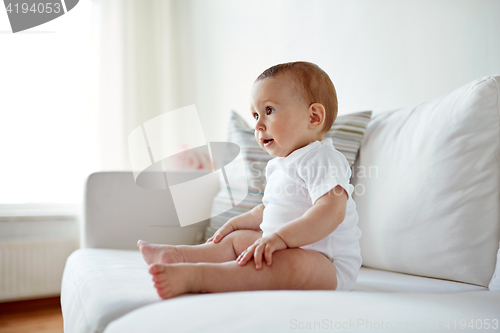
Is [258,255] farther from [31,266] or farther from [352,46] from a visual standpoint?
[31,266]

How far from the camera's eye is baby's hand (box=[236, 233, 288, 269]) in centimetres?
66

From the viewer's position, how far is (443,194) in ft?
2.84

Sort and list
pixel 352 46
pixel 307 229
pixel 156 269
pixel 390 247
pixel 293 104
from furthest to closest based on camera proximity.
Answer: pixel 352 46 → pixel 390 247 → pixel 293 104 → pixel 307 229 → pixel 156 269

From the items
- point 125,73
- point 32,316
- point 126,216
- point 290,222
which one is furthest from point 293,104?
point 125,73

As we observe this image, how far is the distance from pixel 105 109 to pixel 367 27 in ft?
5.79

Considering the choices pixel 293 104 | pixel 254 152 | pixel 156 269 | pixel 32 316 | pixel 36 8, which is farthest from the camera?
pixel 36 8

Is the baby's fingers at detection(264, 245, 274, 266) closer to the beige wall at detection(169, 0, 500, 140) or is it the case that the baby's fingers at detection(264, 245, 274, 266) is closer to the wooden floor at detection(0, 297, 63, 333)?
the beige wall at detection(169, 0, 500, 140)

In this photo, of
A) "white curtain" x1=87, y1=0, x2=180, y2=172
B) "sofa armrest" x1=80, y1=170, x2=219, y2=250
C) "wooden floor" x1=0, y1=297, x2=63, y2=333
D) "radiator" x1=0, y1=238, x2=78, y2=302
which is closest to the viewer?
"sofa armrest" x1=80, y1=170, x2=219, y2=250

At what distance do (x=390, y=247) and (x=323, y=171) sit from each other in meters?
0.33

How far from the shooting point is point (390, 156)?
105 cm

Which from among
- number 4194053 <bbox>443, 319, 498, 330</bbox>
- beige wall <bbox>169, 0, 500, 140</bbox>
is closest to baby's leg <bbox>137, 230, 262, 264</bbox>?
number 4194053 <bbox>443, 319, 498, 330</bbox>

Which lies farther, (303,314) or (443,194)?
(443,194)

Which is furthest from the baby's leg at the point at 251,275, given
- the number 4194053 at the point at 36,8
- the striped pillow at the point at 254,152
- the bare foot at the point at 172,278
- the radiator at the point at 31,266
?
the number 4194053 at the point at 36,8

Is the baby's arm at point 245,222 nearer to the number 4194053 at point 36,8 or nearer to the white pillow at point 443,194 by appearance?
the white pillow at point 443,194
